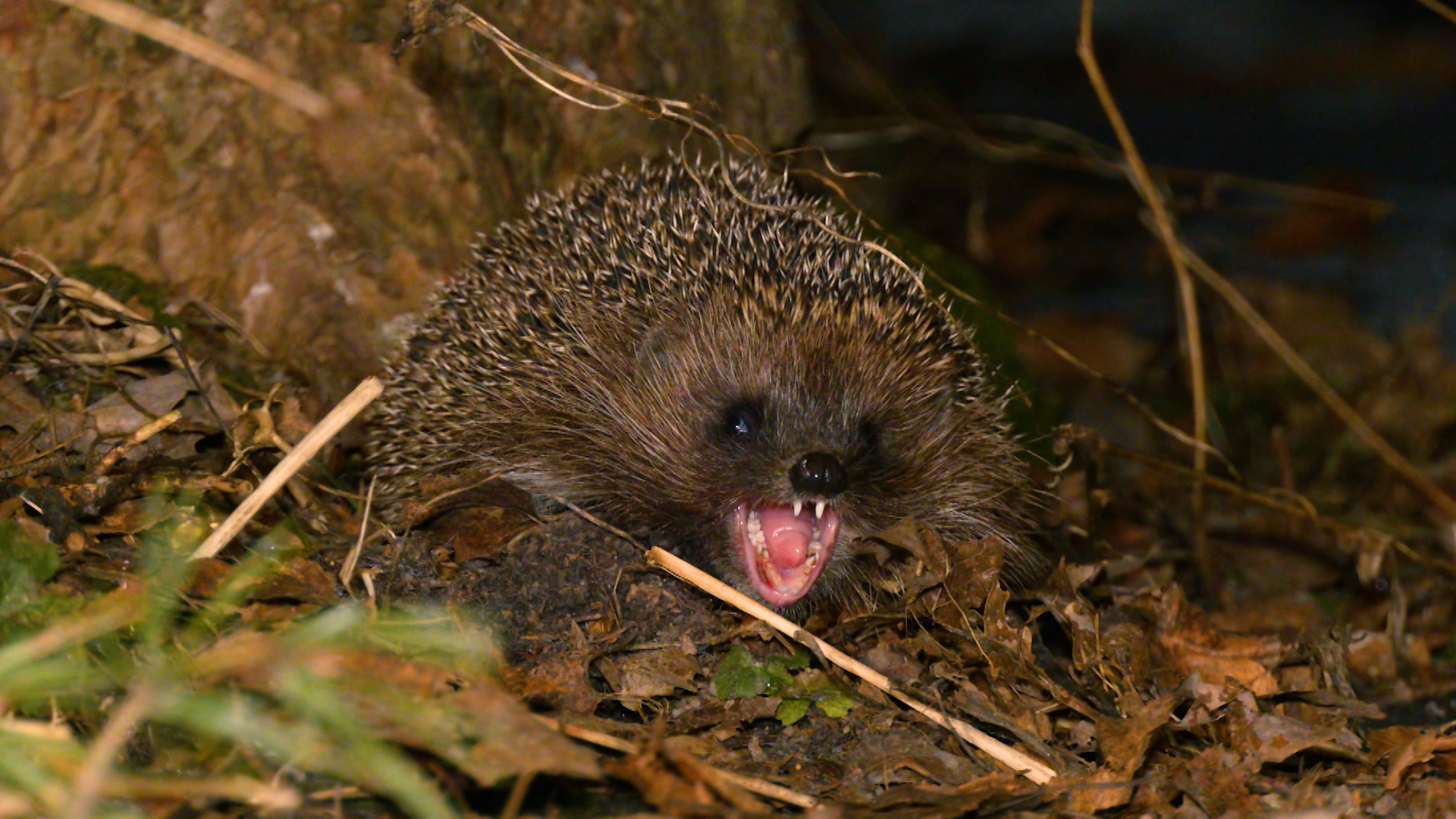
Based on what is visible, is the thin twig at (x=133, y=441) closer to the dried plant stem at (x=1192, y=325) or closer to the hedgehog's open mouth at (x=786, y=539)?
the hedgehog's open mouth at (x=786, y=539)

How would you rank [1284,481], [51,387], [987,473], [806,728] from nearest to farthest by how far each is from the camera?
1. [806,728]
2. [51,387]
3. [987,473]
4. [1284,481]

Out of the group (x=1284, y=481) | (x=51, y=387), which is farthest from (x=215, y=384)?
(x=1284, y=481)

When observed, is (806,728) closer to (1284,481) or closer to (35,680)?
(35,680)

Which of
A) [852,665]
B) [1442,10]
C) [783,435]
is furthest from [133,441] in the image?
[1442,10]

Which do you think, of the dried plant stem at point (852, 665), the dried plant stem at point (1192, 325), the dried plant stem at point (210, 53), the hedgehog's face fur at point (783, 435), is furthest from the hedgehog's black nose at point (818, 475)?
the dried plant stem at point (1192, 325)

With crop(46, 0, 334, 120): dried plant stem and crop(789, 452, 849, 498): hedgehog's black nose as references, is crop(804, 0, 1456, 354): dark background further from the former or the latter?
crop(46, 0, 334, 120): dried plant stem

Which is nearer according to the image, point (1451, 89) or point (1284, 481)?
point (1284, 481)
